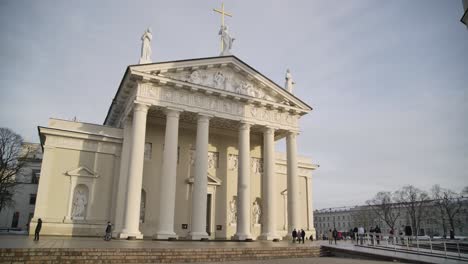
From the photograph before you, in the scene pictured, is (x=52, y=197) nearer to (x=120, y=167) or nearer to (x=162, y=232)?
(x=120, y=167)

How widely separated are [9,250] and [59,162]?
11.9 metres

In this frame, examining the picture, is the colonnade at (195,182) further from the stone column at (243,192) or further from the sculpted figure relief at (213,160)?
the sculpted figure relief at (213,160)

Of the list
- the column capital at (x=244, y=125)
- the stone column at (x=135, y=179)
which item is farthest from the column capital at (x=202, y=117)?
the stone column at (x=135, y=179)

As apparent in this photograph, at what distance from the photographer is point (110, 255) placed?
11688 mm

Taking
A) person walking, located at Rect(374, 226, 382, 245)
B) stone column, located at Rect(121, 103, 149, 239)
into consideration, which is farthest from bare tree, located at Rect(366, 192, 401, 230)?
stone column, located at Rect(121, 103, 149, 239)

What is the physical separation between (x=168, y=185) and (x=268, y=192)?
7300mm

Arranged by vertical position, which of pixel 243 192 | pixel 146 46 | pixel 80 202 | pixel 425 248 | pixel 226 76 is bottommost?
pixel 425 248

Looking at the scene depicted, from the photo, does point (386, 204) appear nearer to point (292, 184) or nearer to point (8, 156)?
point (292, 184)

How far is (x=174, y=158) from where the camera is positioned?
822 inches

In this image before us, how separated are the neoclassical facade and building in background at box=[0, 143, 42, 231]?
27.4 metres

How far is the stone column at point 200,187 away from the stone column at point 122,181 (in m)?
4.34

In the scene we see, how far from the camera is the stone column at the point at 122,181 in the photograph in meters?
20.5

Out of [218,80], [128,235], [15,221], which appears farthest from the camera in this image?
[15,221]

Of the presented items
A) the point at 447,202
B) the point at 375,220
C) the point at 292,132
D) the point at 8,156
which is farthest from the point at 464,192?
the point at 8,156
